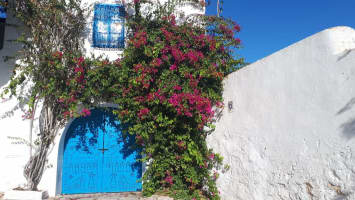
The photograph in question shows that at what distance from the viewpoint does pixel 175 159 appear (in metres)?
4.20

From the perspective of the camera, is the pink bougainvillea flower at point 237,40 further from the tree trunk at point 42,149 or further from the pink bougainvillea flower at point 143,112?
the tree trunk at point 42,149

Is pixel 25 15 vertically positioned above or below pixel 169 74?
above

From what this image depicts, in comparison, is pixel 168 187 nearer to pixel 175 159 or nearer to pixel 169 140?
pixel 175 159

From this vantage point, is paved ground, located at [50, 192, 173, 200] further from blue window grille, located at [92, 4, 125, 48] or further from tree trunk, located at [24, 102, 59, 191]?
blue window grille, located at [92, 4, 125, 48]

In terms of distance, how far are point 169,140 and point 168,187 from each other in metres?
0.94

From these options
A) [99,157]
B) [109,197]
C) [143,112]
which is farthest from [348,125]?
[99,157]

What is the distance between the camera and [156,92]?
3879mm

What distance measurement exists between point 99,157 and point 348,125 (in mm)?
4381

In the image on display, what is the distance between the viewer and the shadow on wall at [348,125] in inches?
84.8

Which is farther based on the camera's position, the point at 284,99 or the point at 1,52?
the point at 1,52

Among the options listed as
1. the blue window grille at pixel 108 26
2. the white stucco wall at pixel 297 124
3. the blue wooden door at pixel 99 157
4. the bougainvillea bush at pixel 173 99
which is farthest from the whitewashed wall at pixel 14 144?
the white stucco wall at pixel 297 124

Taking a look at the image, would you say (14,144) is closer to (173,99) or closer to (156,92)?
(156,92)

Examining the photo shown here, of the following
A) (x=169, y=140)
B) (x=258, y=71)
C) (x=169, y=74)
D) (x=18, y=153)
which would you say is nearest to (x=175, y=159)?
(x=169, y=140)

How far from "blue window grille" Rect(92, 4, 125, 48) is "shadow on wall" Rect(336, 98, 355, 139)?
426cm
